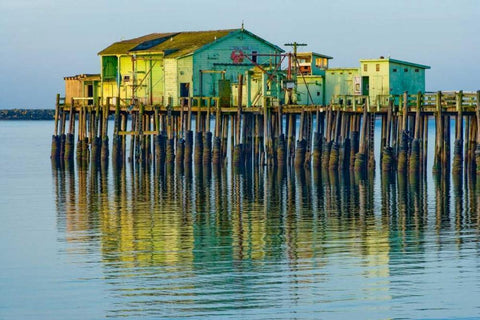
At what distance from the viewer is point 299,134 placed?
67.4 meters

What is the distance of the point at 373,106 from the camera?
6353 centimetres

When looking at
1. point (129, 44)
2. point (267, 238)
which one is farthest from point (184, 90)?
point (267, 238)

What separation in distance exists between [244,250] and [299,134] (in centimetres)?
3088

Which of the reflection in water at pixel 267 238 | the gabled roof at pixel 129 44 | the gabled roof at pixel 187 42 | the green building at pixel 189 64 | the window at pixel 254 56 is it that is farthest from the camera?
the gabled roof at pixel 129 44

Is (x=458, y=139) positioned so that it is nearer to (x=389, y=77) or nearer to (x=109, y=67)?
(x=389, y=77)

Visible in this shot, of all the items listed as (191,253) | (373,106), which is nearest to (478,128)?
(373,106)

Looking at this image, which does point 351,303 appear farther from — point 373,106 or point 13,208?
point 373,106

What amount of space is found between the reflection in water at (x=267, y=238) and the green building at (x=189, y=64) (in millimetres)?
9875

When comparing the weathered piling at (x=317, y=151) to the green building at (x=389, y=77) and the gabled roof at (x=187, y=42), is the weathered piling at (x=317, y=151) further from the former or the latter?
the gabled roof at (x=187, y=42)

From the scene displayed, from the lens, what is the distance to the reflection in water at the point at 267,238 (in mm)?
29812

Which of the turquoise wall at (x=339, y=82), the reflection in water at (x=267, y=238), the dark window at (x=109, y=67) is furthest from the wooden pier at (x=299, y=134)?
the reflection in water at (x=267, y=238)

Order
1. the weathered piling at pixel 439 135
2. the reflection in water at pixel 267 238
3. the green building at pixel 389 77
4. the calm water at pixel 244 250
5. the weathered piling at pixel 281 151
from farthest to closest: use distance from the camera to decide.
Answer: the weathered piling at pixel 281 151 < the green building at pixel 389 77 < the weathered piling at pixel 439 135 < the reflection in water at pixel 267 238 < the calm water at pixel 244 250

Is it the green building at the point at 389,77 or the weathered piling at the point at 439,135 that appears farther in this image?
the green building at the point at 389,77

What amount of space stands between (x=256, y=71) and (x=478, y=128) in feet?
50.2
